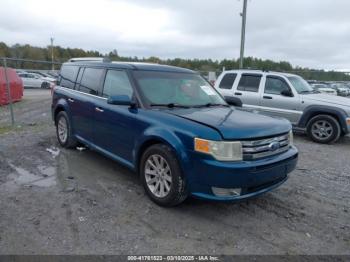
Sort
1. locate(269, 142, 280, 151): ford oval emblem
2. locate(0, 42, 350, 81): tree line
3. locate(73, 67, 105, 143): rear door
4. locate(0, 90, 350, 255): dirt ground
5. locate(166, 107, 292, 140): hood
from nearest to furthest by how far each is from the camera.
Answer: locate(0, 90, 350, 255): dirt ground
locate(166, 107, 292, 140): hood
locate(269, 142, 280, 151): ford oval emblem
locate(73, 67, 105, 143): rear door
locate(0, 42, 350, 81): tree line

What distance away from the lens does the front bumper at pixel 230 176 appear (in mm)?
3527

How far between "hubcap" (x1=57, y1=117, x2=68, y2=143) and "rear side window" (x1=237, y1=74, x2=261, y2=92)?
5.27 meters

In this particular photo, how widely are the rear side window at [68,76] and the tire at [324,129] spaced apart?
606 centimetres

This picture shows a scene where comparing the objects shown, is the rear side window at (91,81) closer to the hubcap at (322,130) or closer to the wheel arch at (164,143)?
the wheel arch at (164,143)

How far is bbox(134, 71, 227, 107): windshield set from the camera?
15.2 feet

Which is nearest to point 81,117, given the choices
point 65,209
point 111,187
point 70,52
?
point 111,187

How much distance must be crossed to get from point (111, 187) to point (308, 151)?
488 centimetres

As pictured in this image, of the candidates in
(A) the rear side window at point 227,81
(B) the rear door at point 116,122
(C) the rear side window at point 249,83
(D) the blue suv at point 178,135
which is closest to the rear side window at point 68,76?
(D) the blue suv at point 178,135

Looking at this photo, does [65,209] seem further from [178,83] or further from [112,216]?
[178,83]

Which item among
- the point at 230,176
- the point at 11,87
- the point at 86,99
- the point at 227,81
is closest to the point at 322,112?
the point at 227,81

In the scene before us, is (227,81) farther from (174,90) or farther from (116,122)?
(116,122)

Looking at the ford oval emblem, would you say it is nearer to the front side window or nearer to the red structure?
the front side window

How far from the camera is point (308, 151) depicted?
744 cm

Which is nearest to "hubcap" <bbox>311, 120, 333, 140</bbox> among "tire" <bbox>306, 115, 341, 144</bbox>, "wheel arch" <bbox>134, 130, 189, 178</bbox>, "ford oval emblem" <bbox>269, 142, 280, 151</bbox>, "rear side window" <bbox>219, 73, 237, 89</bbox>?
"tire" <bbox>306, 115, 341, 144</bbox>
